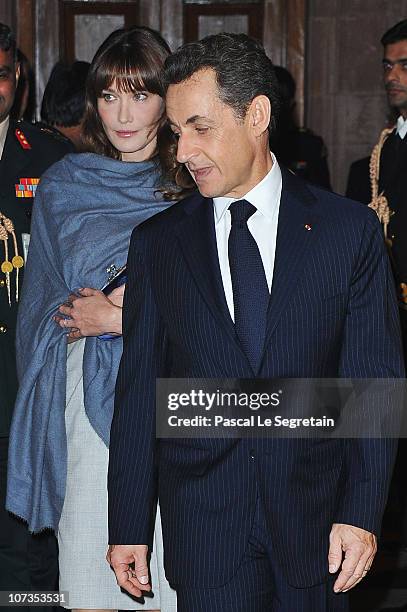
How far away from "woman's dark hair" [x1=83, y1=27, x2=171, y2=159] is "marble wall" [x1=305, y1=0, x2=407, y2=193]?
4631 millimetres

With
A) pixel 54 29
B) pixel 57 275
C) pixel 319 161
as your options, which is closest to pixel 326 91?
pixel 319 161

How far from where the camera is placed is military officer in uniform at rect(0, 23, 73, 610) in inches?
144

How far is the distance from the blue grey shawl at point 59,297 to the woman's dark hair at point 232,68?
0.74 meters

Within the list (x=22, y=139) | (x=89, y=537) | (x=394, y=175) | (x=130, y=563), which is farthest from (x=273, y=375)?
(x=394, y=175)

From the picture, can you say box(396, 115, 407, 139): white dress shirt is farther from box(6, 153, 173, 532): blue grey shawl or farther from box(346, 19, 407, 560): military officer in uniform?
box(6, 153, 173, 532): blue grey shawl

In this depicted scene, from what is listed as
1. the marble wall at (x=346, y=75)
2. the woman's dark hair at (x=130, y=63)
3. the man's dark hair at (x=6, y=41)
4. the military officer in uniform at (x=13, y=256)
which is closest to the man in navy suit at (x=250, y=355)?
the woman's dark hair at (x=130, y=63)

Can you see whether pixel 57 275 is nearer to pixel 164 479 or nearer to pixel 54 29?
pixel 164 479

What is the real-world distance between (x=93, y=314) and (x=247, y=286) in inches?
27.9

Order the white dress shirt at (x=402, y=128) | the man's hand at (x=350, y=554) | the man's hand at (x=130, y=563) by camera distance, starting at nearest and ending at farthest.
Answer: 1. the man's hand at (x=350, y=554)
2. the man's hand at (x=130, y=563)
3. the white dress shirt at (x=402, y=128)

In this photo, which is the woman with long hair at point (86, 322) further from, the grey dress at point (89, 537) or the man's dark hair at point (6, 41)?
the man's dark hair at point (6, 41)

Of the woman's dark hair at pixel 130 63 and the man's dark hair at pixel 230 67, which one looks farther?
the woman's dark hair at pixel 130 63

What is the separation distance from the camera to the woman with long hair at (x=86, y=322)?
3221 millimetres

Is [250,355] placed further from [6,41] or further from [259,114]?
[6,41]

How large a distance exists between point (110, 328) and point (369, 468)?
93 cm
